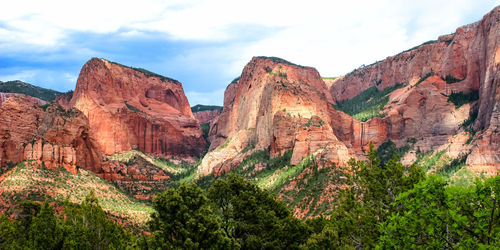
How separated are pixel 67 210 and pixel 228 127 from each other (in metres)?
129

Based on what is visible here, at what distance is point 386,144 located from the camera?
416 feet

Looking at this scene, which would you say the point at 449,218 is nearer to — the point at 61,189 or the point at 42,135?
the point at 61,189

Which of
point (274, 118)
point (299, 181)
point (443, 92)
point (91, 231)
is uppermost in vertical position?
point (443, 92)

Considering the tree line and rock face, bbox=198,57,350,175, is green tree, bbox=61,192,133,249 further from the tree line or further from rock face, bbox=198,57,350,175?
rock face, bbox=198,57,350,175

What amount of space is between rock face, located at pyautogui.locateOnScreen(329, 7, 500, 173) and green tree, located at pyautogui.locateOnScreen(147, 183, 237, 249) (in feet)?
238

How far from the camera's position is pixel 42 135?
3024 inches

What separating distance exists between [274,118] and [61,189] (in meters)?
55.3

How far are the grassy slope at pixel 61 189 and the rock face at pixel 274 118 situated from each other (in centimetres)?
3466

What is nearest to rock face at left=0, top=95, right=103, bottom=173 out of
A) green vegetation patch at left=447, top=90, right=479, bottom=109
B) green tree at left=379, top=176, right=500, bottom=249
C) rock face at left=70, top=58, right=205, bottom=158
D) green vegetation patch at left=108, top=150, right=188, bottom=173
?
green vegetation patch at left=108, top=150, right=188, bottom=173

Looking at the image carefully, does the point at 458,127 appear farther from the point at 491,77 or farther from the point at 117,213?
the point at 117,213

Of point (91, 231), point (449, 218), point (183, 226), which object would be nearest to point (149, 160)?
point (91, 231)

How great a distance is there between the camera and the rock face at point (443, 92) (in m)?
97.8

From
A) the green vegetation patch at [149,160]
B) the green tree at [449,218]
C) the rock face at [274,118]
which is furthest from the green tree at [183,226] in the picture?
the green vegetation patch at [149,160]

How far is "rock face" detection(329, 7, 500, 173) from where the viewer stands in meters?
97.8
